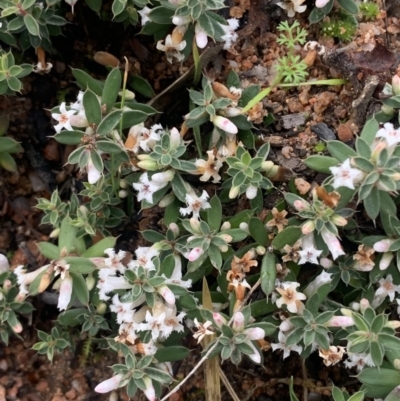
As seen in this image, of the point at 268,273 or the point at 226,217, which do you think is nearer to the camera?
the point at 268,273

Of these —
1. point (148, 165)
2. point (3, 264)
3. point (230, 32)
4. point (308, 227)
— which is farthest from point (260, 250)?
point (3, 264)

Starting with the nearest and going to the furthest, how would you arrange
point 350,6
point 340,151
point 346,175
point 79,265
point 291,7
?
point 346,175
point 340,151
point 79,265
point 350,6
point 291,7

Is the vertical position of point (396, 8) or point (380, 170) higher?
point (396, 8)

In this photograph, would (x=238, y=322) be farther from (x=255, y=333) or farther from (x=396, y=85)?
(x=396, y=85)

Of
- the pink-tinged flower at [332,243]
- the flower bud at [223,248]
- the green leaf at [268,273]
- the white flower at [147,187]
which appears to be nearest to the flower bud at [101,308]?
the white flower at [147,187]

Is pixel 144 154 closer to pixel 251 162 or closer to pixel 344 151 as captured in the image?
pixel 251 162

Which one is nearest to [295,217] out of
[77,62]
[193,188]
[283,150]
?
[283,150]

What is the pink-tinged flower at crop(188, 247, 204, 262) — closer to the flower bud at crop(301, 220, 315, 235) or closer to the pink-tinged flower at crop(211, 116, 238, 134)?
the flower bud at crop(301, 220, 315, 235)
